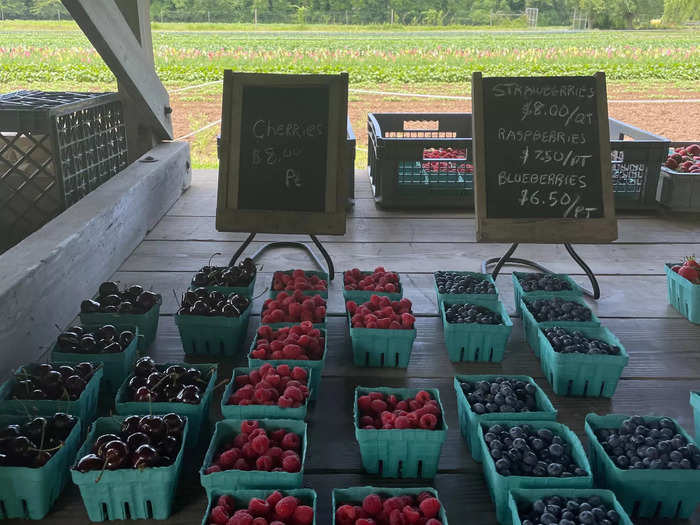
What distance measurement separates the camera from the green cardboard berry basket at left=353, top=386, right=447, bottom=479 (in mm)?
1479

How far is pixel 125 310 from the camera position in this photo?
2.05 meters

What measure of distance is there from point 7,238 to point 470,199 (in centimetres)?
249

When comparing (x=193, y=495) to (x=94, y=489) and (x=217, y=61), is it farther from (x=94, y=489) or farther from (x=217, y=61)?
(x=217, y=61)

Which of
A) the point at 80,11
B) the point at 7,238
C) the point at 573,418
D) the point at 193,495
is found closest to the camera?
the point at 193,495

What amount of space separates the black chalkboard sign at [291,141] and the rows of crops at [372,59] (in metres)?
10.5

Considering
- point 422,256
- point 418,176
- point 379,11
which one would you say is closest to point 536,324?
point 422,256

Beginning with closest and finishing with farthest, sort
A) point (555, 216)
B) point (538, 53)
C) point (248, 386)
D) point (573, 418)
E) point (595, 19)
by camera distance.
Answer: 1. point (248, 386)
2. point (573, 418)
3. point (555, 216)
4. point (538, 53)
5. point (595, 19)

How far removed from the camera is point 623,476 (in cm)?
138

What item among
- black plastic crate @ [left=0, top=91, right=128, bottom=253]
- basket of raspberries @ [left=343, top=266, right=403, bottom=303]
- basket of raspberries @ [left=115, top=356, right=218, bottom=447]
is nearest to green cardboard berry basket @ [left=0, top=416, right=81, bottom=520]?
basket of raspberries @ [left=115, top=356, right=218, bottom=447]

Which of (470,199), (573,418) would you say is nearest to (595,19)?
(470,199)

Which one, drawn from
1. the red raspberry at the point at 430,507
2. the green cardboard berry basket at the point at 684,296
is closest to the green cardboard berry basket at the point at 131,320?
the red raspberry at the point at 430,507

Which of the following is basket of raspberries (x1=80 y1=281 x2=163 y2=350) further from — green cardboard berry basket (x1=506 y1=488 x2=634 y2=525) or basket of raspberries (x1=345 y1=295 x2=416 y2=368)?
green cardboard berry basket (x1=506 y1=488 x2=634 y2=525)

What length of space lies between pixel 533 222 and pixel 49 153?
93.0 inches

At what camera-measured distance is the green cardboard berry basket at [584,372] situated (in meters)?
1.84
